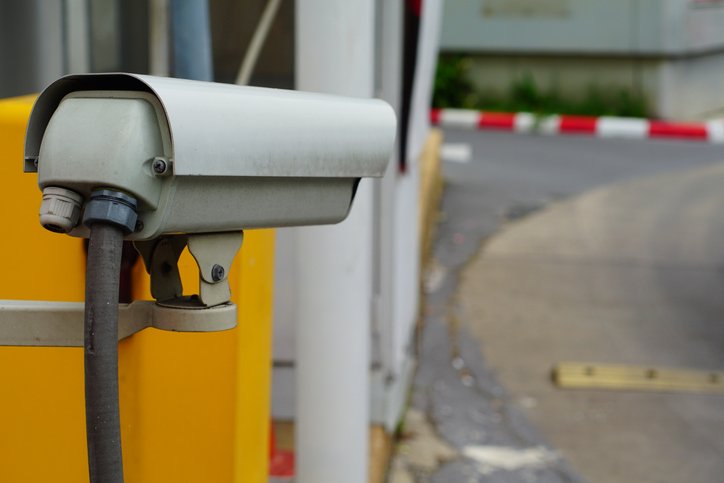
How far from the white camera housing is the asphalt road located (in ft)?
8.35

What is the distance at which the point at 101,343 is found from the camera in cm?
115

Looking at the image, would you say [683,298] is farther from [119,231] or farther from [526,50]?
[526,50]

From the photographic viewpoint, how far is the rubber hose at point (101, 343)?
115 cm

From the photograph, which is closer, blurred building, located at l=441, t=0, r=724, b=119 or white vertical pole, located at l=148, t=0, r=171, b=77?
white vertical pole, located at l=148, t=0, r=171, b=77

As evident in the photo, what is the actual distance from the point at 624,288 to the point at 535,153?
408 centimetres

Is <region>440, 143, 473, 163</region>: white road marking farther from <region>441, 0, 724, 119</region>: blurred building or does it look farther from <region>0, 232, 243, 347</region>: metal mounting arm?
<region>0, 232, 243, 347</region>: metal mounting arm

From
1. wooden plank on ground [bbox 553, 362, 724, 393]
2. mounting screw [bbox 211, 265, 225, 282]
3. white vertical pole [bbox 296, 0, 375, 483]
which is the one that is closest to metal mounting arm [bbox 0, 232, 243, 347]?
mounting screw [bbox 211, 265, 225, 282]

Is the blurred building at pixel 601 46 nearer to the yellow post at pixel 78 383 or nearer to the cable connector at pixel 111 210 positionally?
the yellow post at pixel 78 383

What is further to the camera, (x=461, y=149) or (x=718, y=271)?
(x=461, y=149)

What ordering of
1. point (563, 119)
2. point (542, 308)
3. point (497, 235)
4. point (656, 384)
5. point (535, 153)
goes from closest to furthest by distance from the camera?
point (656, 384) → point (542, 308) → point (497, 235) → point (535, 153) → point (563, 119)

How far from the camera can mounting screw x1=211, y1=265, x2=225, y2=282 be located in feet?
4.25

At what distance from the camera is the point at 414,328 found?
4840mm

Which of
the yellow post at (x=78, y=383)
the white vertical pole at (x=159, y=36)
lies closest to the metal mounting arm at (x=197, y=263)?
the yellow post at (x=78, y=383)

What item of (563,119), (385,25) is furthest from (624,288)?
(563,119)
